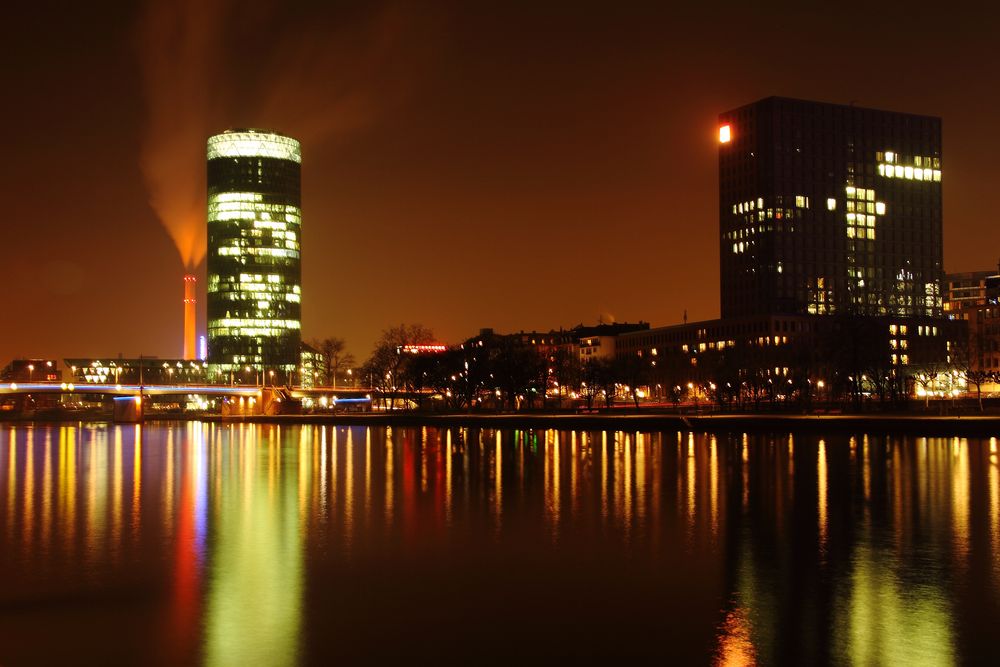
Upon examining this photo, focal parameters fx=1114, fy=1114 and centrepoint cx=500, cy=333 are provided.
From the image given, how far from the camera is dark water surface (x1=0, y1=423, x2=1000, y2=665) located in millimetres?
19234

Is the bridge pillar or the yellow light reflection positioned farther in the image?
the bridge pillar

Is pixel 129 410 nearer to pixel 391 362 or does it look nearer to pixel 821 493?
pixel 391 362

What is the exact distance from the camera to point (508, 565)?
26766 millimetres

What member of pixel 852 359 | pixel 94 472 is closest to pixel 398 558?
pixel 94 472

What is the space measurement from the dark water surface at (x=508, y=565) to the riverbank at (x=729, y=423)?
30.6m

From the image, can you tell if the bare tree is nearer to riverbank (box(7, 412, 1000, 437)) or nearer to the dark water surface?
riverbank (box(7, 412, 1000, 437))

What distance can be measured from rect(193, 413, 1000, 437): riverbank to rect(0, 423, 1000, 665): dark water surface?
30584 mm

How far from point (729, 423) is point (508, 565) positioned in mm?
71152

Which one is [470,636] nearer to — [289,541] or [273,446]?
[289,541]

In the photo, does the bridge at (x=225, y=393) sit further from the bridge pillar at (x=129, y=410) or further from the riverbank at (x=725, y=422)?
the riverbank at (x=725, y=422)

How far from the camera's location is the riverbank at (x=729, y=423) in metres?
81.8

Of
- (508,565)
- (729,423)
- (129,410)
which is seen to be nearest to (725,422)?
(729,423)

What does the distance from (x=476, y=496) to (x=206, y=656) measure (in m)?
24.1

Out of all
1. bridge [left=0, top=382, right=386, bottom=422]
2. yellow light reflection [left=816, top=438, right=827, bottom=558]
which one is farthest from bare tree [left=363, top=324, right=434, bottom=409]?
yellow light reflection [left=816, top=438, right=827, bottom=558]
